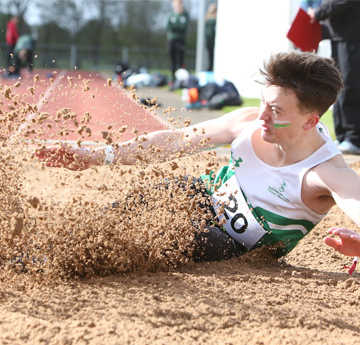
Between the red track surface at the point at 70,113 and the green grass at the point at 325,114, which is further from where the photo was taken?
the green grass at the point at 325,114

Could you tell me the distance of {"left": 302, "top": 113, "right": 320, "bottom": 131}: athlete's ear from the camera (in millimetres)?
2848

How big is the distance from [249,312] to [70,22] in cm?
3657

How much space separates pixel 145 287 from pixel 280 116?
38.9 inches

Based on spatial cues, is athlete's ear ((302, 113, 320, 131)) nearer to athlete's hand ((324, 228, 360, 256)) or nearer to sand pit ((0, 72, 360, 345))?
athlete's hand ((324, 228, 360, 256))

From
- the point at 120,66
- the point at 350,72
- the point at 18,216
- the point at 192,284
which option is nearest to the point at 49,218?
the point at 18,216

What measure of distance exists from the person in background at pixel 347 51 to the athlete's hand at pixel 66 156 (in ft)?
13.7

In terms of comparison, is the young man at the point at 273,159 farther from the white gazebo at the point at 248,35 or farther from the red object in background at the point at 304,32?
the white gazebo at the point at 248,35

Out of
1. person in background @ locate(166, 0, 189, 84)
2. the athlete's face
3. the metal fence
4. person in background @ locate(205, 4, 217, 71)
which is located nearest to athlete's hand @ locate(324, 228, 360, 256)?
the athlete's face

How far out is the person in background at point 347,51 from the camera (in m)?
6.62

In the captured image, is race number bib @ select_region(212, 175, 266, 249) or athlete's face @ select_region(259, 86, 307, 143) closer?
athlete's face @ select_region(259, 86, 307, 143)

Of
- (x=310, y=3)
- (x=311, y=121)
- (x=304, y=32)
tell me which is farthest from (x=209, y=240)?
(x=310, y=3)

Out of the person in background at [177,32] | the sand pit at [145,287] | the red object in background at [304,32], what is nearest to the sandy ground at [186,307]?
the sand pit at [145,287]

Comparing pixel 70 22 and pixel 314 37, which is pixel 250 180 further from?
pixel 70 22

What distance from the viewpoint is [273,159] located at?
3006mm
